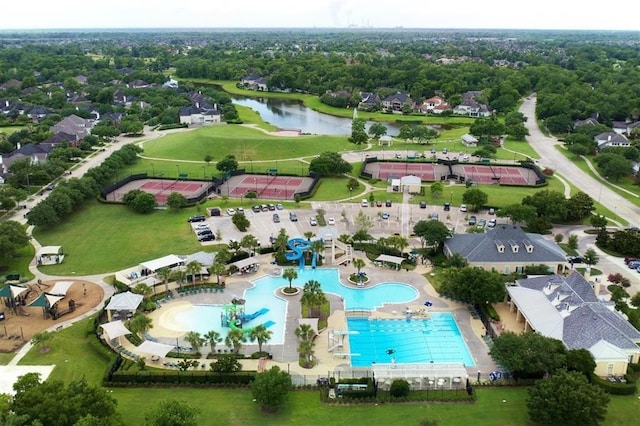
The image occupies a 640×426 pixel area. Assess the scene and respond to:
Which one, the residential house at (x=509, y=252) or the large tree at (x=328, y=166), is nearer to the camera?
the residential house at (x=509, y=252)

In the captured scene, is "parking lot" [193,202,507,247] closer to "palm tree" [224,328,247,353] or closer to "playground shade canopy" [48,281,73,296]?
"playground shade canopy" [48,281,73,296]

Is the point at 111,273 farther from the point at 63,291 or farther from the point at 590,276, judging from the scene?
the point at 590,276

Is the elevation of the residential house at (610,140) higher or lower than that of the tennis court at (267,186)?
higher

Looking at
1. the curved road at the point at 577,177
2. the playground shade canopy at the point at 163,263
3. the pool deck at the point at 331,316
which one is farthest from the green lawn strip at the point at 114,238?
the curved road at the point at 577,177

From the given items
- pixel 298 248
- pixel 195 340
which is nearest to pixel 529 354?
pixel 195 340

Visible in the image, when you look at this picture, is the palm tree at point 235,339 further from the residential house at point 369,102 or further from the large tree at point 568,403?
the residential house at point 369,102

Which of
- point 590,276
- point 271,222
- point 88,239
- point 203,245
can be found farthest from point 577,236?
point 88,239

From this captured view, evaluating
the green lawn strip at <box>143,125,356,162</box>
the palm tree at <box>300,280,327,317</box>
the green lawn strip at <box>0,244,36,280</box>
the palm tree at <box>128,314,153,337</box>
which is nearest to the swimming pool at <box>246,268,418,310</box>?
the palm tree at <box>300,280,327,317</box>
